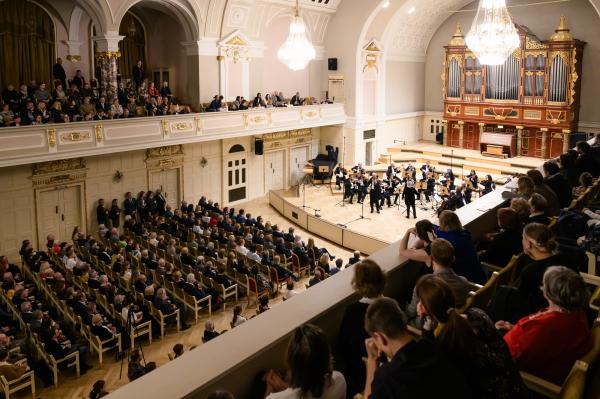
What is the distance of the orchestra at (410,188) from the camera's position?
16.1 metres

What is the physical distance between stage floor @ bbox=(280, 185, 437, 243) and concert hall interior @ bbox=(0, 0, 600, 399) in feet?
0.41

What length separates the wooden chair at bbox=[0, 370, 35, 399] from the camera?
7.49 metres

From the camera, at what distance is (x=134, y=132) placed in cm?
1512

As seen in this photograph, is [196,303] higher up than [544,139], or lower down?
lower down

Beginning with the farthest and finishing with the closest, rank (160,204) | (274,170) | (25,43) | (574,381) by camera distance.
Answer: (274,170) < (160,204) < (25,43) < (574,381)

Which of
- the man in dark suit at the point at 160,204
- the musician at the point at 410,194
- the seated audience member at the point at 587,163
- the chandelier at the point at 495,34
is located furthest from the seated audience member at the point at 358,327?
the man in dark suit at the point at 160,204

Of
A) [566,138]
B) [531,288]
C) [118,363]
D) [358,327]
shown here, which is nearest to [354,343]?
[358,327]

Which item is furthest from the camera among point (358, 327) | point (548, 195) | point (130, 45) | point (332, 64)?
point (332, 64)

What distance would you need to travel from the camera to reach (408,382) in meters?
2.21

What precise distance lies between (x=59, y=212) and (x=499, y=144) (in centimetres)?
1773

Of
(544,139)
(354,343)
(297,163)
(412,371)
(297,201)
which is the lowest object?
(297,201)

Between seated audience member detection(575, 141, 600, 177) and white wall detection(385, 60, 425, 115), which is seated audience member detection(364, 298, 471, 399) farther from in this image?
white wall detection(385, 60, 425, 115)

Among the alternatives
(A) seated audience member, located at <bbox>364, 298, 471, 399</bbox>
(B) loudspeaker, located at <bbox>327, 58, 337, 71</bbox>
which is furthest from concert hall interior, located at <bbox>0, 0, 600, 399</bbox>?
(B) loudspeaker, located at <bbox>327, 58, 337, 71</bbox>

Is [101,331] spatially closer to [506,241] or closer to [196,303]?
[196,303]
